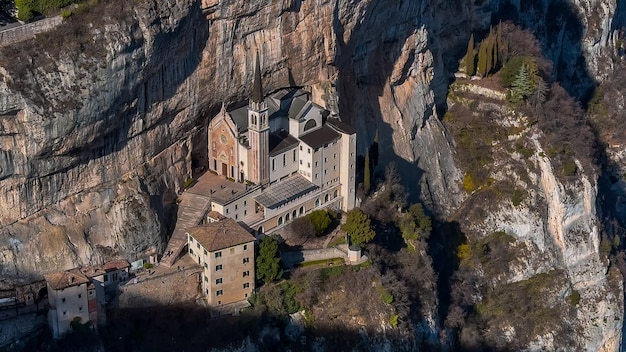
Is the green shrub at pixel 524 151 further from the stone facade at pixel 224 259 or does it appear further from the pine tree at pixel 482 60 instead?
the stone facade at pixel 224 259

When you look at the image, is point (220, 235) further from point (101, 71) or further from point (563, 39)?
point (563, 39)

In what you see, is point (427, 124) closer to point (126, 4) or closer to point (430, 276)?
point (430, 276)

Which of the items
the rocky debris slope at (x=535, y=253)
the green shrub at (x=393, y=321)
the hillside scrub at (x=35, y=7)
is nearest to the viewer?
the hillside scrub at (x=35, y=7)

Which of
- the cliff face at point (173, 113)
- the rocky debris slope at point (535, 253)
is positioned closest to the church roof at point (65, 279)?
the cliff face at point (173, 113)

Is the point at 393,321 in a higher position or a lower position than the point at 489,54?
lower

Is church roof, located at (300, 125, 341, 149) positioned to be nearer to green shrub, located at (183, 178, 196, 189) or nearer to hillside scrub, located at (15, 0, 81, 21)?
green shrub, located at (183, 178, 196, 189)

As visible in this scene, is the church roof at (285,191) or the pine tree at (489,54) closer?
the church roof at (285,191)

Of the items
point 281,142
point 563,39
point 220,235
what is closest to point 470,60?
point 563,39

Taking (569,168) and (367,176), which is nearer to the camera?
(367,176)
